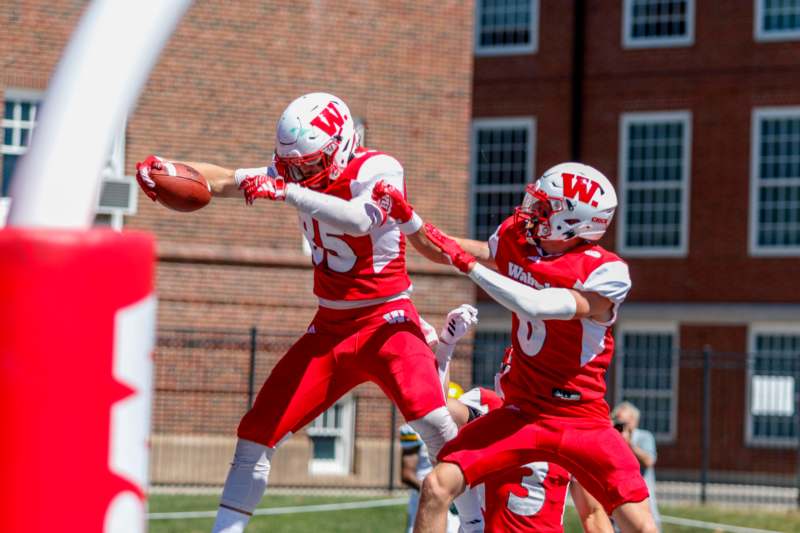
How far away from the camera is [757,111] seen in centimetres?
2928

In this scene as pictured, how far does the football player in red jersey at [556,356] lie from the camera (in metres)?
5.76

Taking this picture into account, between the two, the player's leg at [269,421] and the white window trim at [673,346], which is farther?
the white window trim at [673,346]

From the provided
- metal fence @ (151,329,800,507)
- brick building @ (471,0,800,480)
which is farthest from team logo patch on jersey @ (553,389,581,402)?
brick building @ (471,0,800,480)

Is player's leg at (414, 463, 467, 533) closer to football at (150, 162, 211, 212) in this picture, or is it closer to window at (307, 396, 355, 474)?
football at (150, 162, 211, 212)

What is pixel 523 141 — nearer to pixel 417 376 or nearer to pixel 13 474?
pixel 417 376

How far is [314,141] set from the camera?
5.94 meters

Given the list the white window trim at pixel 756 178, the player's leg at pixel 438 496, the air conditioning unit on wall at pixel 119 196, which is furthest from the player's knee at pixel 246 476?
the white window trim at pixel 756 178

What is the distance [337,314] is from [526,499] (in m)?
1.32

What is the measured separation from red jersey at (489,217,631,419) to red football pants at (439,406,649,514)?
94 mm

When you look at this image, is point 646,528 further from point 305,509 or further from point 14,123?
point 14,123

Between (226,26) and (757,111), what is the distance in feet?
43.8

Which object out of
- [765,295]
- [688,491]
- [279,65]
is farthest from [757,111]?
[279,65]

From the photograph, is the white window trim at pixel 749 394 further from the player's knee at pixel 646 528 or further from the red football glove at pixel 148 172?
the red football glove at pixel 148 172

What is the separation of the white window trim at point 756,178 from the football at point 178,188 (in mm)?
25182
